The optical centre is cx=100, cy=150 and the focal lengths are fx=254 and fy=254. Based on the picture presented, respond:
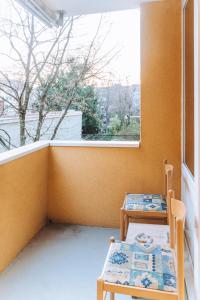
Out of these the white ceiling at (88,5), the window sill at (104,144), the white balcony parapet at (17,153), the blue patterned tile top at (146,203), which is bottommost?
the blue patterned tile top at (146,203)

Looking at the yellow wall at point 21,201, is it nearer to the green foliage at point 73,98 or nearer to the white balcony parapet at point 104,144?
the white balcony parapet at point 104,144

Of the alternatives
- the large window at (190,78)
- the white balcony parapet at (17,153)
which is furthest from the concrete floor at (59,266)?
the large window at (190,78)

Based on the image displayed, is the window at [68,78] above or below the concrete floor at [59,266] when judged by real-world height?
above

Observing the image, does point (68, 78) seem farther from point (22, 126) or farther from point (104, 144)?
point (104, 144)

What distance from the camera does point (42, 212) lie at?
2.73m

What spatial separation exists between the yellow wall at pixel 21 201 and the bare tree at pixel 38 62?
1.77 meters

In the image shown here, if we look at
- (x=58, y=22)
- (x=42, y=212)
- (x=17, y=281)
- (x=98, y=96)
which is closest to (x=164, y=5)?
(x=58, y=22)

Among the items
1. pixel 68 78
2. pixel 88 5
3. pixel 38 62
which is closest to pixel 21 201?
pixel 88 5

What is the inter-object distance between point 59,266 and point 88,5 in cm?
247

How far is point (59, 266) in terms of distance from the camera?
2.02 meters

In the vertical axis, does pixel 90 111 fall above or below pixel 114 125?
above

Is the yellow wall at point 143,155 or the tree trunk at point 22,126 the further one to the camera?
the tree trunk at point 22,126

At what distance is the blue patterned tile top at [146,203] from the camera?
2098 mm

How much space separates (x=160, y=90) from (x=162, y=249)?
5.19 feet
